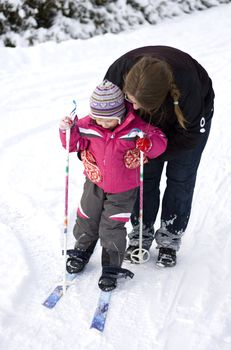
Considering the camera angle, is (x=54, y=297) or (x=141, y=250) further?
(x=141, y=250)

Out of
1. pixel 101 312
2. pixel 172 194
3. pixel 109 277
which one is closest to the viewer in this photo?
pixel 101 312

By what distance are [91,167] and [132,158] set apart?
25 cm

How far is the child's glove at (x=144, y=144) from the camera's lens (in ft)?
8.87

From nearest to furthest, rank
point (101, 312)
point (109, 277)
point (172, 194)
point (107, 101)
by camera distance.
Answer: point (107, 101)
point (101, 312)
point (109, 277)
point (172, 194)

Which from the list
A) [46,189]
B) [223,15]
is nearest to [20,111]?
[46,189]

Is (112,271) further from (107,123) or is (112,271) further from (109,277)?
(107,123)

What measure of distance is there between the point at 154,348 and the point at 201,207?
1649 mm

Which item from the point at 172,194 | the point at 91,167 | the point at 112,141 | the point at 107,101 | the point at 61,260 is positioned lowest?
the point at 61,260

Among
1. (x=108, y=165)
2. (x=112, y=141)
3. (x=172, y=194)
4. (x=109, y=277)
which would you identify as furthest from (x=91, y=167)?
(x=109, y=277)

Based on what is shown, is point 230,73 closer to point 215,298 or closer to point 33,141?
point 33,141

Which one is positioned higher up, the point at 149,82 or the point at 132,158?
the point at 149,82

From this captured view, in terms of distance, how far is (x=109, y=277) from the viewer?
10.2 feet

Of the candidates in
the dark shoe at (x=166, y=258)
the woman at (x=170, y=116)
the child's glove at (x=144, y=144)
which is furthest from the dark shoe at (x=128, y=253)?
the child's glove at (x=144, y=144)

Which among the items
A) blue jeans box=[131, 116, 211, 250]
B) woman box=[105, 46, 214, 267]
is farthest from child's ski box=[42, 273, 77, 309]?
blue jeans box=[131, 116, 211, 250]
